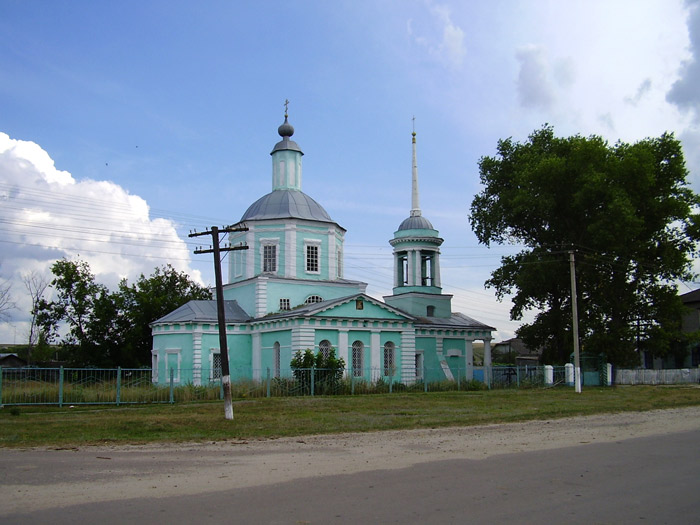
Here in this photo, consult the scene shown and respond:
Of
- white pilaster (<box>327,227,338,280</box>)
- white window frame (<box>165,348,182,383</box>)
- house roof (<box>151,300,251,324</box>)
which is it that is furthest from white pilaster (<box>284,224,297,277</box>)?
white window frame (<box>165,348,182,383</box>)

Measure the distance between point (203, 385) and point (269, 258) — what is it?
9551mm

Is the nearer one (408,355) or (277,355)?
(277,355)

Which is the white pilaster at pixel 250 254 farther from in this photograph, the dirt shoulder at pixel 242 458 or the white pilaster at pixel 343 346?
the dirt shoulder at pixel 242 458

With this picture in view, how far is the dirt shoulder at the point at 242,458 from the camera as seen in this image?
8.88m

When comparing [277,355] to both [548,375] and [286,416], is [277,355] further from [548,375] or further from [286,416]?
[286,416]

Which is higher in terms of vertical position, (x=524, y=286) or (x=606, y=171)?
(x=606, y=171)

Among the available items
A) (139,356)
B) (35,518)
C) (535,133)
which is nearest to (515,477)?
(35,518)

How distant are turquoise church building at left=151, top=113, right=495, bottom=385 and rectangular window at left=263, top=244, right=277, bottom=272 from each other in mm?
53

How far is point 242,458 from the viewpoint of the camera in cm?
1187

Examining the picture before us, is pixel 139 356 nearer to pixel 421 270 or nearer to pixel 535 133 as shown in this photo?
pixel 421 270

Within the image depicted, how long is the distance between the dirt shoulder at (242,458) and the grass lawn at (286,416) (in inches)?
48.1

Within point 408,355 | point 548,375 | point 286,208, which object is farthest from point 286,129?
point 548,375

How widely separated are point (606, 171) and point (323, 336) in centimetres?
1623

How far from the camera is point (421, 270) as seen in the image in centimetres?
4397
